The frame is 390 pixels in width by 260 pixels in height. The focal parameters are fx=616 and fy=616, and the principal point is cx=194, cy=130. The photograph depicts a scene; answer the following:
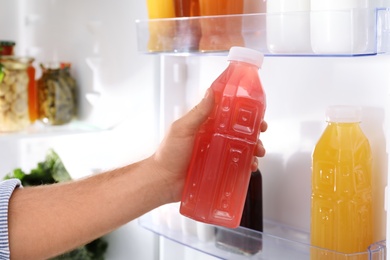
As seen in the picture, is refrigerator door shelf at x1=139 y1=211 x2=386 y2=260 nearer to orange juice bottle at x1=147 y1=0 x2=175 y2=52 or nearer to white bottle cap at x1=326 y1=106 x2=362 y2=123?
white bottle cap at x1=326 y1=106 x2=362 y2=123

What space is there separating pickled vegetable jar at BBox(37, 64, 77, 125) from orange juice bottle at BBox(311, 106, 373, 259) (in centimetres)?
103

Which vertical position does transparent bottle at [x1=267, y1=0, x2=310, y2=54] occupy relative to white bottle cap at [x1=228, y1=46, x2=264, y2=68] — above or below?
above

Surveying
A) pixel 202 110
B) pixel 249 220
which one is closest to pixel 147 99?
pixel 249 220

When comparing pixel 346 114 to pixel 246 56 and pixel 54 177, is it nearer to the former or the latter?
pixel 246 56

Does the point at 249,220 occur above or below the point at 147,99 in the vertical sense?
below

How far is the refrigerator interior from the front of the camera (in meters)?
1.10

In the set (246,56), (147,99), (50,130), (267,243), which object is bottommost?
(267,243)

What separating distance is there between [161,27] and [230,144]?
34 cm

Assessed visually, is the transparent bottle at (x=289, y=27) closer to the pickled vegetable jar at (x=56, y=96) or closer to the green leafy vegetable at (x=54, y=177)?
the green leafy vegetable at (x=54, y=177)

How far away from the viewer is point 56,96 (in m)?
1.88

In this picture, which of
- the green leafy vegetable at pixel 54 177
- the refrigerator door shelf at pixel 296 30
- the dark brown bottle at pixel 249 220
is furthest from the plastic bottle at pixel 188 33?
the green leafy vegetable at pixel 54 177

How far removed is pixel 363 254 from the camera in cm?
100

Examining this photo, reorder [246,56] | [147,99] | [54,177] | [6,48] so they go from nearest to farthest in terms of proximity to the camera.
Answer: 1. [246,56]
2. [147,99]
3. [54,177]
4. [6,48]

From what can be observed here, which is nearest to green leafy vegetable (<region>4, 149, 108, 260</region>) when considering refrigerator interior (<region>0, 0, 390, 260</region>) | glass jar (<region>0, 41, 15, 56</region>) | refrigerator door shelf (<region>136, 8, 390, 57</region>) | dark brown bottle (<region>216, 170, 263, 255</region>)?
refrigerator interior (<region>0, 0, 390, 260</region>)
